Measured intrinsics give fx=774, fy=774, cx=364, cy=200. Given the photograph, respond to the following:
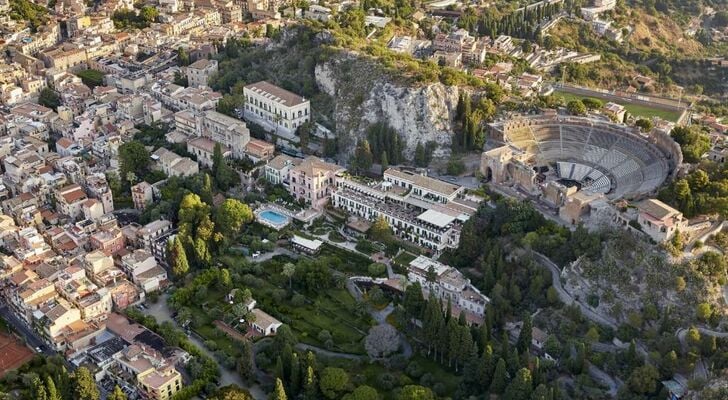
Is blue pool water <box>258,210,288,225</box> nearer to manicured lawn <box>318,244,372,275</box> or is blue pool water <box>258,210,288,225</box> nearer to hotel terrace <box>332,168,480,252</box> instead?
manicured lawn <box>318,244,372,275</box>

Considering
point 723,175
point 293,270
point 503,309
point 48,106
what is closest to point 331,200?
point 293,270

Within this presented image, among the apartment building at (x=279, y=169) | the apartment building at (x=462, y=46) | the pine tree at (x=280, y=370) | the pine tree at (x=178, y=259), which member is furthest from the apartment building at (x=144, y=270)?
the apartment building at (x=462, y=46)

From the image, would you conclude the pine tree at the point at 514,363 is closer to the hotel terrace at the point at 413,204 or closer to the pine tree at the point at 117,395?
the hotel terrace at the point at 413,204

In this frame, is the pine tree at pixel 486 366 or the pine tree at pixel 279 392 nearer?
the pine tree at pixel 279 392

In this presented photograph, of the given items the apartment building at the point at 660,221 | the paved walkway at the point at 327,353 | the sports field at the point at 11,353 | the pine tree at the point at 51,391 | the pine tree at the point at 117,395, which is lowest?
the sports field at the point at 11,353

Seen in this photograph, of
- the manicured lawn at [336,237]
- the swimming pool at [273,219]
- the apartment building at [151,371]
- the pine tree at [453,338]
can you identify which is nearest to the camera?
the apartment building at [151,371]

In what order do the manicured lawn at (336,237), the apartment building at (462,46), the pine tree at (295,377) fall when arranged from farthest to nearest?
1. the apartment building at (462,46)
2. the manicured lawn at (336,237)
3. the pine tree at (295,377)

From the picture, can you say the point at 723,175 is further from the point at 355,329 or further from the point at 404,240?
the point at 355,329
